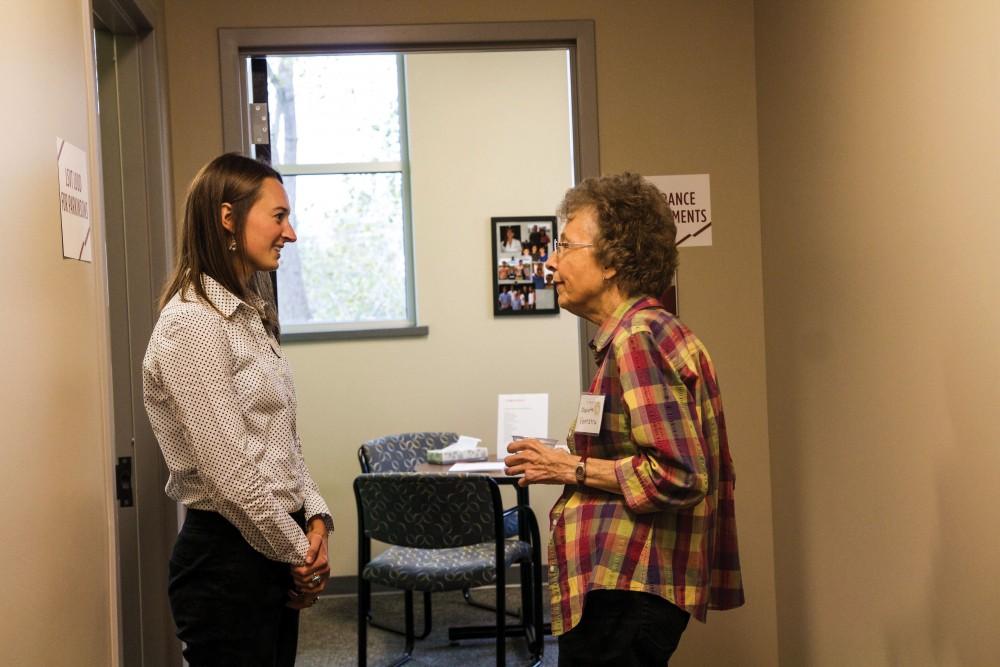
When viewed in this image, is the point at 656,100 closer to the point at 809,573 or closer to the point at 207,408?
the point at 809,573

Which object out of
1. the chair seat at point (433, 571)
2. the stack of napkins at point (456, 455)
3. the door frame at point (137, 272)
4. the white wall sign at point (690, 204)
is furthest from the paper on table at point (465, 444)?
the door frame at point (137, 272)

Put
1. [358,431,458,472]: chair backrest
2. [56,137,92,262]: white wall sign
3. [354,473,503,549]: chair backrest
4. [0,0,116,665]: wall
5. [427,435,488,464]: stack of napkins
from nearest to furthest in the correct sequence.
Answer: [0,0,116,665]: wall → [56,137,92,262]: white wall sign → [354,473,503,549]: chair backrest → [427,435,488,464]: stack of napkins → [358,431,458,472]: chair backrest

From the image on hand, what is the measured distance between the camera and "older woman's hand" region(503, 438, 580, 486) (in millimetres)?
1785

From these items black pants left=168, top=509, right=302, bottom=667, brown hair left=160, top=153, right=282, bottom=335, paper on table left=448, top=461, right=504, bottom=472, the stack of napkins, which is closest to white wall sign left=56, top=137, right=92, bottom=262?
brown hair left=160, top=153, right=282, bottom=335

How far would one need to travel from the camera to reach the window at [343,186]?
18.2ft

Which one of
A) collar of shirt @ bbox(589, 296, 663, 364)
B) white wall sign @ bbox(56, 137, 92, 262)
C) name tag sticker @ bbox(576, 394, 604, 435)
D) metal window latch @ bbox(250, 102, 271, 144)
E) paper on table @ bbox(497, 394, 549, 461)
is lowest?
paper on table @ bbox(497, 394, 549, 461)

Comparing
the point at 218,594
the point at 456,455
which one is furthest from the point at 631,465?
the point at 456,455

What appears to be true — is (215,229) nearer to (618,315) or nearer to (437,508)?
(618,315)

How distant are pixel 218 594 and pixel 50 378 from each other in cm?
51

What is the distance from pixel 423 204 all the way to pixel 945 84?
381 centimetres

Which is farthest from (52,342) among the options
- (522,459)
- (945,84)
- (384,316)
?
(384,316)

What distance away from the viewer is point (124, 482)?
8.34ft

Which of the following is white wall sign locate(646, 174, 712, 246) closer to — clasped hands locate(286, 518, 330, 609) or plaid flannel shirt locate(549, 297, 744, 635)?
plaid flannel shirt locate(549, 297, 744, 635)

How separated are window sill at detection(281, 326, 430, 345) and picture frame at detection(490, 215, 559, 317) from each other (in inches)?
Result: 19.0
